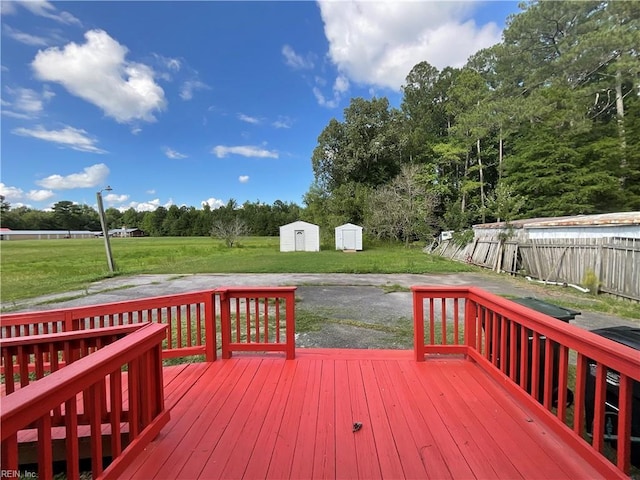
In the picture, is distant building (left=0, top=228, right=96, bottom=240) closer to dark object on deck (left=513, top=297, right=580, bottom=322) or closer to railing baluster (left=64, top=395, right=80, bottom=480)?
railing baluster (left=64, top=395, right=80, bottom=480)

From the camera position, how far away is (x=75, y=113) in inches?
611

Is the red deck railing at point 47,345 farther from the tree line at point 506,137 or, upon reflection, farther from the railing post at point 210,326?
the tree line at point 506,137

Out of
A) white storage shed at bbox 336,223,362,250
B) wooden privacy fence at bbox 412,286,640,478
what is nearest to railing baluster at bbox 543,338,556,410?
wooden privacy fence at bbox 412,286,640,478

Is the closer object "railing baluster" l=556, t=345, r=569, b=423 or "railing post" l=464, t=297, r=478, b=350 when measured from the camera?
"railing baluster" l=556, t=345, r=569, b=423

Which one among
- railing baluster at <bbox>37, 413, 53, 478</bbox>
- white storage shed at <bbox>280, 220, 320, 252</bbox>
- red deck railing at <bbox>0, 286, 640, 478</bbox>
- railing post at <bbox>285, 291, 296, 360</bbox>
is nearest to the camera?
railing baluster at <bbox>37, 413, 53, 478</bbox>

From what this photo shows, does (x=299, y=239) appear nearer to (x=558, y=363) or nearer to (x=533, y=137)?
(x=533, y=137)

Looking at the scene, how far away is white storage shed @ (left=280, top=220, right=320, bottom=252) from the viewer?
21.6 m

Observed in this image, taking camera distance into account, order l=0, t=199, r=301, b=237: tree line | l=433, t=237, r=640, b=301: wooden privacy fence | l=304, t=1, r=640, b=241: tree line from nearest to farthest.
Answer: l=433, t=237, r=640, b=301: wooden privacy fence, l=304, t=1, r=640, b=241: tree line, l=0, t=199, r=301, b=237: tree line

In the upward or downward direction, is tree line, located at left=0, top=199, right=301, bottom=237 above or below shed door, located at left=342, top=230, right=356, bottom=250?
above

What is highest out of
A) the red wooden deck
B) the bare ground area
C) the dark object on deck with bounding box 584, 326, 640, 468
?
the dark object on deck with bounding box 584, 326, 640, 468

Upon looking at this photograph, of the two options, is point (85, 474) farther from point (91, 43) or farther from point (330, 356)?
point (91, 43)

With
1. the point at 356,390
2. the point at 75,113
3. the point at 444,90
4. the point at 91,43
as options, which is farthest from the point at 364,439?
the point at 444,90

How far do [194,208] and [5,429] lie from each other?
69.4 meters

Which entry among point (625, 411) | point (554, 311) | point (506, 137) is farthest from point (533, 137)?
point (625, 411)
